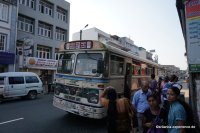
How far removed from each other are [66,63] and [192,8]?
584cm

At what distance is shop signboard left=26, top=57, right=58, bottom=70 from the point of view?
27141 millimetres

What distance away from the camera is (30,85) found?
648 inches

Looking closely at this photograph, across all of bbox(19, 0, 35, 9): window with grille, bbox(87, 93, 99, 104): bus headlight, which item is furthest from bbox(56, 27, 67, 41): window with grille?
bbox(87, 93, 99, 104): bus headlight

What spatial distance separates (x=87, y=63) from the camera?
841 centimetres

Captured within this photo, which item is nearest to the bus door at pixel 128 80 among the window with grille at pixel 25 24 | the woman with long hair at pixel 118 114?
the woman with long hair at pixel 118 114

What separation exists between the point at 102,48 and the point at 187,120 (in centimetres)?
490

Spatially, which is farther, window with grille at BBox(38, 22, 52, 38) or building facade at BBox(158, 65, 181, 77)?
window with grille at BBox(38, 22, 52, 38)

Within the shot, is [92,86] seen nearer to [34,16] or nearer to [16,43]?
[16,43]

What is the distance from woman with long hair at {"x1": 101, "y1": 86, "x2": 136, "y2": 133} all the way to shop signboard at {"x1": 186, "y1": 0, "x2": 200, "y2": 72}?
155cm

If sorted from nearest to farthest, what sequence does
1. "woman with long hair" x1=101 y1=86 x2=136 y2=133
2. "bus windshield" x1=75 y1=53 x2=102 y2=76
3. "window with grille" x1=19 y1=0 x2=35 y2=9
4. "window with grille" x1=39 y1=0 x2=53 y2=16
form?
"woman with long hair" x1=101 y1=86 x2=136 y2=133 → "bus windshield" x1=75 y1=53 x2=102 y2=76 → "window with grille" x1=19 y1=0 x2=35 y2=9 → "window with grille" x1=39 y1=0 x2=53 y2=16

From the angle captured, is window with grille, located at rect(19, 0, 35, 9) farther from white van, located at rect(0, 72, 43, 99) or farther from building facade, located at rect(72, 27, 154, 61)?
building facade, located at rect(72, 27, 154, 61)

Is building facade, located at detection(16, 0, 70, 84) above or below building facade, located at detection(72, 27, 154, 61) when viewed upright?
below

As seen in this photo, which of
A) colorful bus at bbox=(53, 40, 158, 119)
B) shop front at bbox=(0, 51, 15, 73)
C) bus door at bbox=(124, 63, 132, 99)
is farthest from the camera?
shop front at bbox=(0, 51, 15, 73)

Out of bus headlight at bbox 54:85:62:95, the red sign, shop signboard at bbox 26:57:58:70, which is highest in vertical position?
shop signboard at bbox 26:57:58:70
